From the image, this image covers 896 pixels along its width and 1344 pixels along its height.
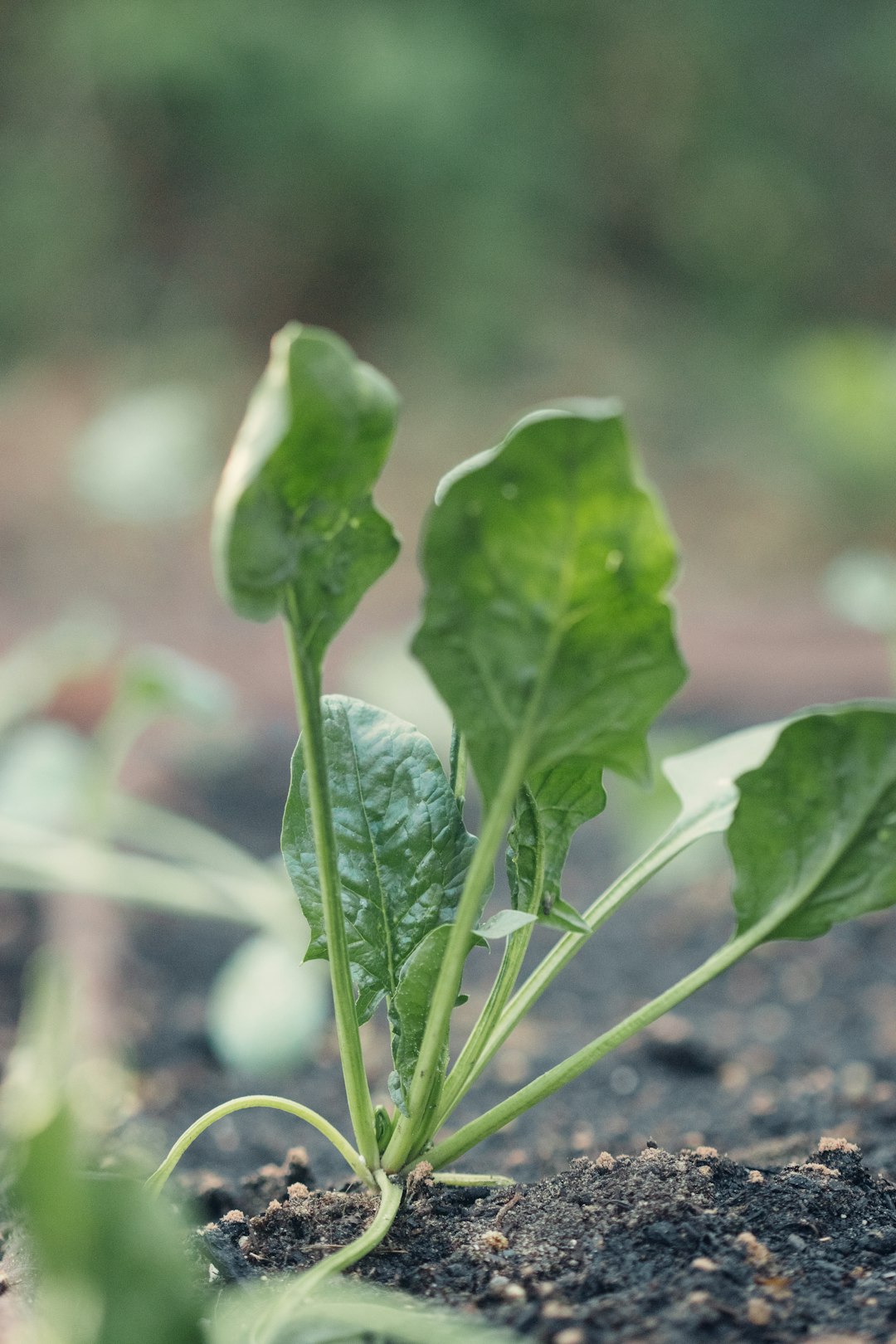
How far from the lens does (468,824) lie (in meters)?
1.78

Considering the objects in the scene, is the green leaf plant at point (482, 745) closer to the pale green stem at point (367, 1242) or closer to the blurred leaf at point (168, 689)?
the pale green stem at point (367, 1242)

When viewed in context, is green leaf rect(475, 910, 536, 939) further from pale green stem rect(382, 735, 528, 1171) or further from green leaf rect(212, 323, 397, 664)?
green leaf rect(212, 323, 397, 664)

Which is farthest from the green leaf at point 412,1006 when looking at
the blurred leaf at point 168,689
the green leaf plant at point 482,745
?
the blurred leaf at point 168,689

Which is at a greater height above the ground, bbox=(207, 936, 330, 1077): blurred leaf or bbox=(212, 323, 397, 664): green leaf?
bbox=(212, 323, 397, 664): green leaf

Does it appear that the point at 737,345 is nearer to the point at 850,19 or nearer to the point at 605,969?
the point at 850,19

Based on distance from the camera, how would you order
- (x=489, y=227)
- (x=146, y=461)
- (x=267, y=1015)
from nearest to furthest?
(x=267, y=1015), (x=146, y=461), (x=489, y=227)

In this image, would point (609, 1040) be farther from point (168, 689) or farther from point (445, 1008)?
point (168, 689)

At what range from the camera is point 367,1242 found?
1.65 ft

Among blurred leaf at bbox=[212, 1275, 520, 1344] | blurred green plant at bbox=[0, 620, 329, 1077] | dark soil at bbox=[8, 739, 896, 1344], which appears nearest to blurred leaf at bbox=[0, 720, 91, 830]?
blurred green plant at bbox=[0, 620, 329, 1077]

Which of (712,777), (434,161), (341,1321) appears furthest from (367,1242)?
(434,161)

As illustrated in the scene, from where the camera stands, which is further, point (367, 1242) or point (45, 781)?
point (45, 781)

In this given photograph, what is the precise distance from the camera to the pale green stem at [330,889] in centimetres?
51

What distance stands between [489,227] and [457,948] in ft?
13.6

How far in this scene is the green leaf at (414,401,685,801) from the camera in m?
0.45
